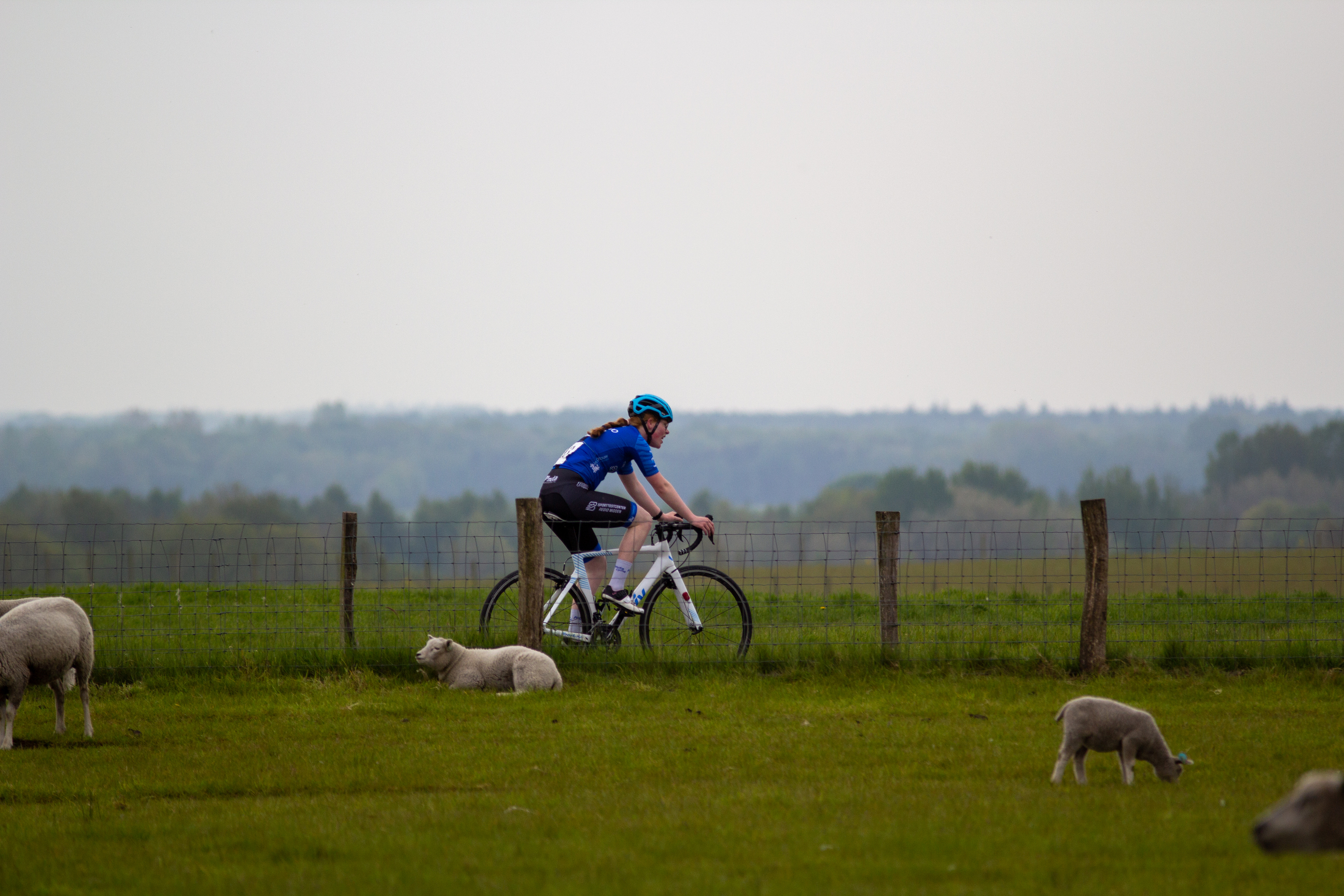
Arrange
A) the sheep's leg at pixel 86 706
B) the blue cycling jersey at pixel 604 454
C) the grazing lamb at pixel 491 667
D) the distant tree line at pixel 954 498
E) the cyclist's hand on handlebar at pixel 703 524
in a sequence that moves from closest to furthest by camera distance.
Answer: the sheep's leg at pixel 86 706 → the grazing lamb at pixel 491 667 → the cyclist's hand on handlebar at pixel 703 524 → the blue cycling jersey at pixel 604 454 → the distant tree line at pixel 954 498

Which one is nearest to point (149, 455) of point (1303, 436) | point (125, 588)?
point (1303, 436)

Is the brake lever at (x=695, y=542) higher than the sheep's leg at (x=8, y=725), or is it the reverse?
the brake lever at (x=695, y=542)

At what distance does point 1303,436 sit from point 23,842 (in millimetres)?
138141

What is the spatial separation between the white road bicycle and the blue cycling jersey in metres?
0.75

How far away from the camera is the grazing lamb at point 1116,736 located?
22.4 ft

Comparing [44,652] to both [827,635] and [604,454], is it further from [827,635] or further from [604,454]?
[827,635]

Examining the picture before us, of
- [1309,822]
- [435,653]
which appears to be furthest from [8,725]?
[1309,822]

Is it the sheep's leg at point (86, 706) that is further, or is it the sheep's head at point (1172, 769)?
the sheep's leg at point (86, 706)

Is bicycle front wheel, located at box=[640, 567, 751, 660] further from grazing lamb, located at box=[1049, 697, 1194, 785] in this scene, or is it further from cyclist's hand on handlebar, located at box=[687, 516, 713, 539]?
grazing lamb, located at box=[1049, 697, 1194, 785]

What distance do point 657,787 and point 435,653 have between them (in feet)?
14.2

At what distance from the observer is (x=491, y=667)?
10.6 metres

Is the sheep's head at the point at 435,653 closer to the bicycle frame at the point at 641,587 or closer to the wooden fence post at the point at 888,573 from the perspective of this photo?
the bicycle frame at the point at 641,587

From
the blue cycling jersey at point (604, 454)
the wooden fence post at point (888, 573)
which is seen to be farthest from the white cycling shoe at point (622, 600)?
the wooden fence post at point (888, 573)

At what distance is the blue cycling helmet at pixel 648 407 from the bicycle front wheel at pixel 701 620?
167 centimetres
